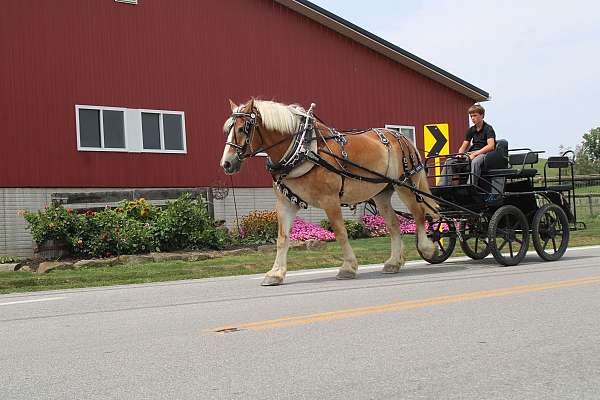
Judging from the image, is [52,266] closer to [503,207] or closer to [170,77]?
[503,207]

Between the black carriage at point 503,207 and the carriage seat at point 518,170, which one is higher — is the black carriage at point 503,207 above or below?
below

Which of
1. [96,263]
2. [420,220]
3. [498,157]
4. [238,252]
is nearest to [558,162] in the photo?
[498,157]

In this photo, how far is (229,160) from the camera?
32.0 feet

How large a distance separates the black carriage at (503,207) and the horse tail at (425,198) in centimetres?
13

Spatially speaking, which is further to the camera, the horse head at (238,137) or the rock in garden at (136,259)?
the rock in garden at (136,259)

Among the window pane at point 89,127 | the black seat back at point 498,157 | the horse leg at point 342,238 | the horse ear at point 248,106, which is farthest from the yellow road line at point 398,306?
the window pane at point 89,127

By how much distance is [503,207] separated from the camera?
11.8 metres

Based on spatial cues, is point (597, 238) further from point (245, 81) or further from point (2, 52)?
point (2, 52)

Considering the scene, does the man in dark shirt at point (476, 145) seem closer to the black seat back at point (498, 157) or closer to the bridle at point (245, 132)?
the black seat back at point (498, 157)

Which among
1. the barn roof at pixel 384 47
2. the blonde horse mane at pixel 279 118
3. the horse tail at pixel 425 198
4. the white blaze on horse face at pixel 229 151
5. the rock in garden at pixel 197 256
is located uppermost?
the barn roof at pixel 384 47

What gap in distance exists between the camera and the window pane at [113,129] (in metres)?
20.0

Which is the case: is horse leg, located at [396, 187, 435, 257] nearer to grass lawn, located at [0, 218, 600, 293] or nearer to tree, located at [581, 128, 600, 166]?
grass lawn, located at [0, 218, 600, 293]

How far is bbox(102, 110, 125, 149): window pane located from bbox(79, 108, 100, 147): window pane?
20 centimetres

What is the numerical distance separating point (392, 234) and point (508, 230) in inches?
71.5
